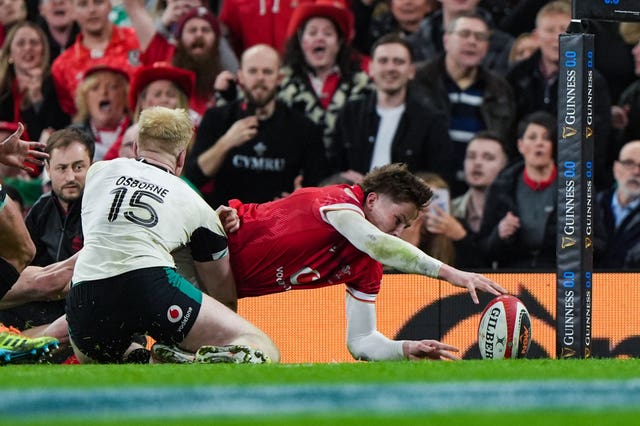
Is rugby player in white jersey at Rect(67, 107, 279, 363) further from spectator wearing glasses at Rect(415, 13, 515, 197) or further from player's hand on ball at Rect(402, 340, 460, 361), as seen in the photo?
spectator wearing glasses at Rect(415, 13, 515, 197)

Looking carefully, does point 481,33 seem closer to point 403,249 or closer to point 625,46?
point 625,46

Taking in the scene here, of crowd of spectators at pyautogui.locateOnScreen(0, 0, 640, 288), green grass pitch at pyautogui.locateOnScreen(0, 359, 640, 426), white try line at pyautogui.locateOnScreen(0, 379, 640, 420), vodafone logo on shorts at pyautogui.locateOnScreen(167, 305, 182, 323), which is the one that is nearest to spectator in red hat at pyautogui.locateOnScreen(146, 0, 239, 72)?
crowd of spectators at pyautogui.locateOnScreen(0, 0, 640, 288)

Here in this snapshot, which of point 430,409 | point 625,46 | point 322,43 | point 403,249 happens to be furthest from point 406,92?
point 430,409

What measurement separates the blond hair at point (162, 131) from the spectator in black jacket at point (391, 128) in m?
4.39

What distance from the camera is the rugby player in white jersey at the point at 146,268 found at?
25.4 feet

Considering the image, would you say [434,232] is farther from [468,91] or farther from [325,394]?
[325,394]

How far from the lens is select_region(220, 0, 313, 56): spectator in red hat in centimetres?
1334

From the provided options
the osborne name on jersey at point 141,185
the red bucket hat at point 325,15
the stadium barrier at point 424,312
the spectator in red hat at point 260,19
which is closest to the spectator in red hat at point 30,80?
the spectator in red hat at point 260,19

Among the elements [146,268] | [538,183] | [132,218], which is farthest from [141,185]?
[538,183]

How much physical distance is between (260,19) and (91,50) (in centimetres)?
193

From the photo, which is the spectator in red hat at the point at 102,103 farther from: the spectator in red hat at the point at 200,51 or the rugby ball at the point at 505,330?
the rugby ball at the point at 505,330

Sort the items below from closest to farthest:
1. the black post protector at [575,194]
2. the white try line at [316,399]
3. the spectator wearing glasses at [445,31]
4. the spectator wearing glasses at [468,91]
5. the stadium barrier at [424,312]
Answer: the white try line at [316,399]
the black post protector at [575,194]
the stadium barrier at [424,312]
the spectator wearing glasses at [468,91]
the spectator wearing glasses at [445,31]

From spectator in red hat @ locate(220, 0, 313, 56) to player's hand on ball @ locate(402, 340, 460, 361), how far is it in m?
5.71

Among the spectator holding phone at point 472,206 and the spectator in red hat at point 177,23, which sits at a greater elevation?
the spectator in red hat at point 177,23
